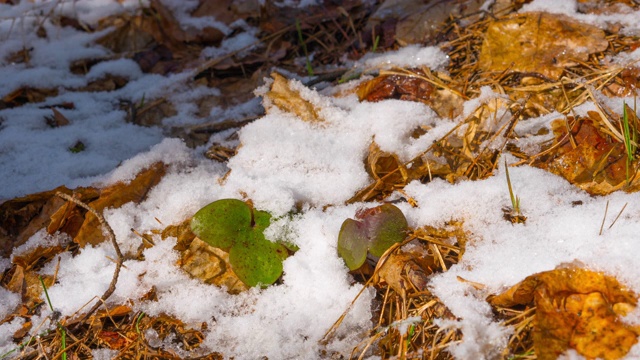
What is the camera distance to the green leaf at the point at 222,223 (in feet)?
4.48

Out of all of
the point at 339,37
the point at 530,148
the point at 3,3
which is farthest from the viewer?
the point at 3,3

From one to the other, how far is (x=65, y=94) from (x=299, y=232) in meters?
1.76

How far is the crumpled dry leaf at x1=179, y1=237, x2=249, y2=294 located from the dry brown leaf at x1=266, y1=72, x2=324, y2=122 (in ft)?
2.15

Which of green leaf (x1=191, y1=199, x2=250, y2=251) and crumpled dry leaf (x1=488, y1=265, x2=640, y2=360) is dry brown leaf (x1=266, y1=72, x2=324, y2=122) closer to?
green leaf (x1=191, y1=199, x2=250, y2=251)

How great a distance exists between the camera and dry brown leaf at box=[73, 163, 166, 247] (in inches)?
61.7

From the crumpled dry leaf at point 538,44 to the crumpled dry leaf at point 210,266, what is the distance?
1.29m

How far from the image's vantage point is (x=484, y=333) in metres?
1.07

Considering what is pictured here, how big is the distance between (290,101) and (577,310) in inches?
48.1

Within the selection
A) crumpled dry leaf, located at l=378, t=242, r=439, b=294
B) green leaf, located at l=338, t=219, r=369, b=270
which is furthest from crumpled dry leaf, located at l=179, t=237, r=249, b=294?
crumpled dry leaf, located at l=378, t=242, r=439, b=294

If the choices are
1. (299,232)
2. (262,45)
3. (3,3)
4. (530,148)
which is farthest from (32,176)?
(3,3)

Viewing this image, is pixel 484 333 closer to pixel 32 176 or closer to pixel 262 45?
pixel 32 176

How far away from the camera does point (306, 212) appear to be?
1478 millimetres

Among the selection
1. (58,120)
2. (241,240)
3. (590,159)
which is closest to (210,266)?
(241,240)

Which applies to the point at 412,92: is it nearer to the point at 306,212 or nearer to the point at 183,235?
the point at 306,212
